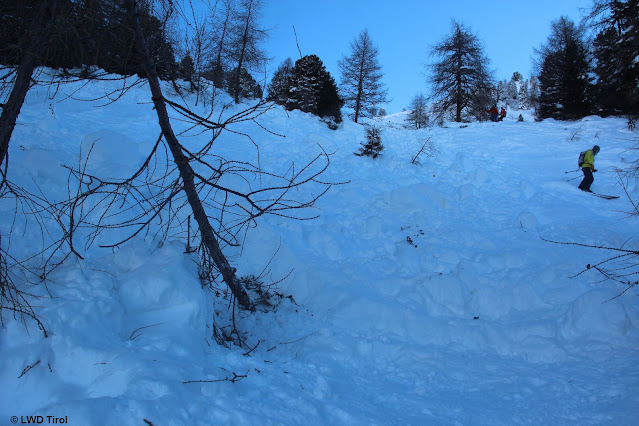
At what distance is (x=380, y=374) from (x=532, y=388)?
1622 millimetres

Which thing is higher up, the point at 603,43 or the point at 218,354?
the point at 603,43

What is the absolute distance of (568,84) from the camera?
2106cm

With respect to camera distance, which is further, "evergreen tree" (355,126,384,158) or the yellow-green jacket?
"evergreen tree" (355,126,384,158)

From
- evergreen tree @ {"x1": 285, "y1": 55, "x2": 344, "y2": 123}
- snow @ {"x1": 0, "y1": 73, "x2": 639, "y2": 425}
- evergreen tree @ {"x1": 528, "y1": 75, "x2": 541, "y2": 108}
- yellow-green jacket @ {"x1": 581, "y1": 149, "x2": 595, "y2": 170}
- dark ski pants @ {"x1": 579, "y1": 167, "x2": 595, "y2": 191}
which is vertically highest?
evergreen tree @ {"x1": 528, "y1": 75, "x2": 541, "y2": 108}

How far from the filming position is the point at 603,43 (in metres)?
20.1

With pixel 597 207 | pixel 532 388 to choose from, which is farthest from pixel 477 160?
pixel 532 388

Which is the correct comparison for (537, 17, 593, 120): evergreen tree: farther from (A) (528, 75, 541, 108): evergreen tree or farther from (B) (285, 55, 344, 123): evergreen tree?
(B) (285, 55, 344, 123): evergreen tree

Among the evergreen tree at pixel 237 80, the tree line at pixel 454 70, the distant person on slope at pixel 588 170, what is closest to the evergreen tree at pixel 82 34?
the tree line at pixel 454 70

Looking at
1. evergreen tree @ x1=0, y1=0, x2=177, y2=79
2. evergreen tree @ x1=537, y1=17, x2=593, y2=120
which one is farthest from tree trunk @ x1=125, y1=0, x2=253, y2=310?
evergreen tree @ x1=537, y1=17, x2=593, y2=120

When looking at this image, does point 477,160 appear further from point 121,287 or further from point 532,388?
point 121,287

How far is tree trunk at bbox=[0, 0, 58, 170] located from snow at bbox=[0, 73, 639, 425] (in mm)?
1271

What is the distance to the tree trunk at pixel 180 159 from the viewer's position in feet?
9.48

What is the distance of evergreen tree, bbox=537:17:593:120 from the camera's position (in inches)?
813

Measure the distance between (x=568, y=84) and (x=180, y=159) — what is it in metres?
26.1
